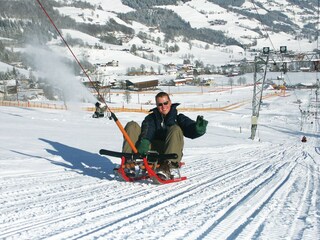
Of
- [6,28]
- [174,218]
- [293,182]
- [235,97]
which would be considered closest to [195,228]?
[174,218]

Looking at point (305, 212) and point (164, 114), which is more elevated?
point (164, 114)

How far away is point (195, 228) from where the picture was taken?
3.41 meters

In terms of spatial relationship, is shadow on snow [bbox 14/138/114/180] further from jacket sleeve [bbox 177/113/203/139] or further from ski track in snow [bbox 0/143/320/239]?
jacket sleeve [bbox 177/113/203/139]

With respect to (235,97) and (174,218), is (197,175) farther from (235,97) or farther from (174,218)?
(235,97)

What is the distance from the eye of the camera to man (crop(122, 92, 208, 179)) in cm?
561

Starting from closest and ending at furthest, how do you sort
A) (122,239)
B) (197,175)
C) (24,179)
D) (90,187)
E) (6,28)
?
(122,239)
(90,187)
(24,179)
(197,175)
(6,28)

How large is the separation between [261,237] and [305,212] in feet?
3.38

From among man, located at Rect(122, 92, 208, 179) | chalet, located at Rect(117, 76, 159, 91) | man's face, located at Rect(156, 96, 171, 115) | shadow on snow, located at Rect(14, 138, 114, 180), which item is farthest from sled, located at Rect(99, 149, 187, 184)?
chalet, located at Rect(117, 76, 159, 91)

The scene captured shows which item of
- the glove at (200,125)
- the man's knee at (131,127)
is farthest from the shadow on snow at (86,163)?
the glove at (200,125)

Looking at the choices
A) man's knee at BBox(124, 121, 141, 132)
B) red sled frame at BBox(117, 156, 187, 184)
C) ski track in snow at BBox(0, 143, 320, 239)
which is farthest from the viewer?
man's knee at BBox(124, 121, 141, 132)

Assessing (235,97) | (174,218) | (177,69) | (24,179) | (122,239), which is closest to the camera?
(122,239)

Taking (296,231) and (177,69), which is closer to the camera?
(296,231)

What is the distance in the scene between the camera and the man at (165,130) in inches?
221

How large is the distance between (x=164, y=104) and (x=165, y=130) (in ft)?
1.25
